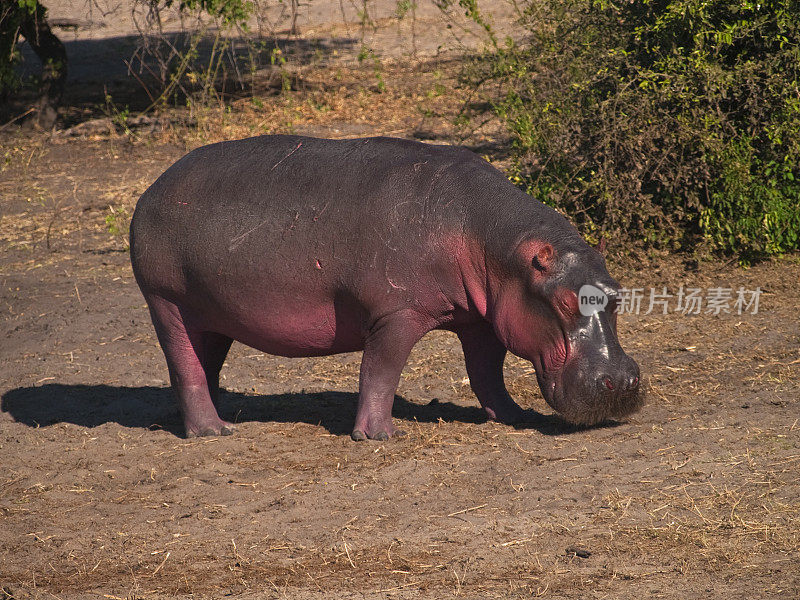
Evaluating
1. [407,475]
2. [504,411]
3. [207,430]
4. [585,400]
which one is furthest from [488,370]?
[207,430]

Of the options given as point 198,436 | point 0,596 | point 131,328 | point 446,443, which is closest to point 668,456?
point 446,443

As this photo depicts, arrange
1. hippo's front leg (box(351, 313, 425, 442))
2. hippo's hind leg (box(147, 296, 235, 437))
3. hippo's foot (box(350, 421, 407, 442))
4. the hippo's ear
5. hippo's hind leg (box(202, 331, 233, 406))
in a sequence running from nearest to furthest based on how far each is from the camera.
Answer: the hippo's ear
hippo's front leg (box(351, 313, 425, 442))
hippo's foot (box(350, 421, 407, 442))
hippo's hind leg (box(147, 296, 235, 437))
hippo's hind leg (box(202, 331, 233, 406))

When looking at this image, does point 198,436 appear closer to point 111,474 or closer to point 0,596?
point 111,474

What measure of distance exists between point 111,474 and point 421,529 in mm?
1910

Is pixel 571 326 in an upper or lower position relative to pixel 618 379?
upper

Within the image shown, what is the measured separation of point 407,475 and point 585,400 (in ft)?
3.15

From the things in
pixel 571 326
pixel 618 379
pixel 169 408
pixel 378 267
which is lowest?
pixel 169 408

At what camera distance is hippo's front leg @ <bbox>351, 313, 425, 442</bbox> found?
5320 mm

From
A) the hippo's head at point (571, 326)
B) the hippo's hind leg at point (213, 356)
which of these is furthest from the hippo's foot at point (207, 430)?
the hippo's head at point (571, 326)

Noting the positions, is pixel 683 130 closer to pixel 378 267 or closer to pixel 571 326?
pixel 571 326

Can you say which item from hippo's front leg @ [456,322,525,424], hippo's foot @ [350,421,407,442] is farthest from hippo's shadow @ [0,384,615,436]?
hippo's foot @ [350,421,407,442]

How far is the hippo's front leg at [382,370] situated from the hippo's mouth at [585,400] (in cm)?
73

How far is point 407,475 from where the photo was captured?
16.9 feet

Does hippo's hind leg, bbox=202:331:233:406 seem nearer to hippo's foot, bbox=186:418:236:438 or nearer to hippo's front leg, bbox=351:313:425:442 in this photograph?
hippo's foot, bbox=186:418:236:438
